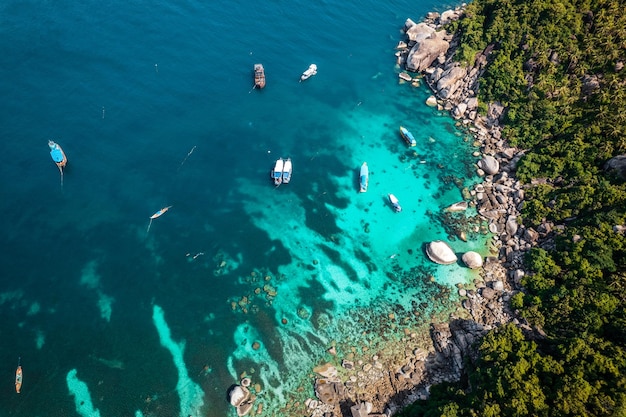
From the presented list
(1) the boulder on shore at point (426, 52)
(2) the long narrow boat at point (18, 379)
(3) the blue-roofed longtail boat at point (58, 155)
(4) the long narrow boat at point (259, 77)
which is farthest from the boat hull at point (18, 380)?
(1) the boulder on shore at point (426, 52)

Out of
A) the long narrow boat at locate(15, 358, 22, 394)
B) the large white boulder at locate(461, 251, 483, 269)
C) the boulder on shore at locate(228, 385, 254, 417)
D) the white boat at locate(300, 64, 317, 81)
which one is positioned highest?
Result: the white boat at locate(300, 64, 317, 81)

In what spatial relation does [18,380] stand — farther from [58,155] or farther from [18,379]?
[58,155]

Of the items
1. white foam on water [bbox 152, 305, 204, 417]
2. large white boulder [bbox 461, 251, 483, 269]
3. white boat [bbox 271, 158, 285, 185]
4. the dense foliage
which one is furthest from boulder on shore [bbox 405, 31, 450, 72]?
white foam on water [bbox 152, 305, 204, 417]

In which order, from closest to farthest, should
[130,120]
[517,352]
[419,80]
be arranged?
[517,352] → [130,120] → [419,80]

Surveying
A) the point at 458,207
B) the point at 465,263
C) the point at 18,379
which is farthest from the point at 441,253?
the point at 18,379

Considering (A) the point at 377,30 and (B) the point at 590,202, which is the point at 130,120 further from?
(B) the point at 590,202

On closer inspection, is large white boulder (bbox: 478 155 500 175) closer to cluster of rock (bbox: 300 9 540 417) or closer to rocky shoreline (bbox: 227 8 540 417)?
rocky shoreline (bbox: 227 8 540 417)

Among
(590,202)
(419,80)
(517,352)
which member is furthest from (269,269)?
(419,80)
